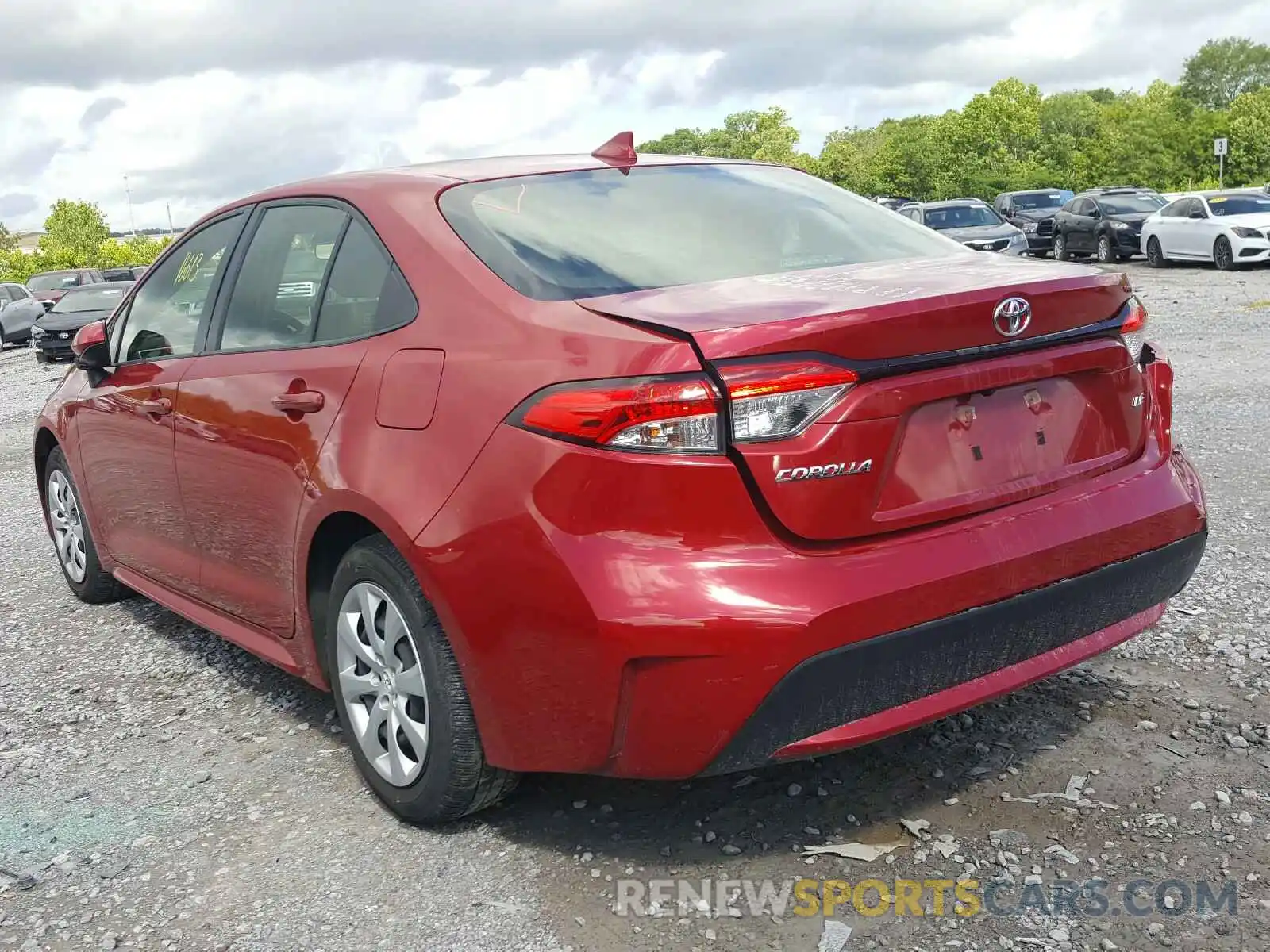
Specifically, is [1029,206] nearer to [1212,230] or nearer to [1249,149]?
[1212,230]

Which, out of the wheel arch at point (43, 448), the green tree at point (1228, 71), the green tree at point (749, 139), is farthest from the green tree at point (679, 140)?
the wheel arch at point (43, 448)

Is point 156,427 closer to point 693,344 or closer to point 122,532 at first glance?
point 122,532

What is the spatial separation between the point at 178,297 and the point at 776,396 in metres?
2.71

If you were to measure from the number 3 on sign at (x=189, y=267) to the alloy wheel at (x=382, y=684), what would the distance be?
166cm

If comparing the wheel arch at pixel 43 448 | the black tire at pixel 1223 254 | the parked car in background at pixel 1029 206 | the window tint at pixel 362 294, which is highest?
the window tint at pixel 362 294

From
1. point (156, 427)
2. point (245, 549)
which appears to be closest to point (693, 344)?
point (245, 549)

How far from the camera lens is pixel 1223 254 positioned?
22594 mm

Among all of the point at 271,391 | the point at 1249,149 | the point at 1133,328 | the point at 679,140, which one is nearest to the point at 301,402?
the point at 271,391

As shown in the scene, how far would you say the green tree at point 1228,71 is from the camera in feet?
331

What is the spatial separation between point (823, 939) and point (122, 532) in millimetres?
3265

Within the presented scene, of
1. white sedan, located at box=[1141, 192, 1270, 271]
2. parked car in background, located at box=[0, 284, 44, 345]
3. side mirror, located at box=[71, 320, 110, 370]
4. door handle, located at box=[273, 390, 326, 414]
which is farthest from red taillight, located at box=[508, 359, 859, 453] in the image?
parked car in background, located at box=[0, 284, 44, 345]

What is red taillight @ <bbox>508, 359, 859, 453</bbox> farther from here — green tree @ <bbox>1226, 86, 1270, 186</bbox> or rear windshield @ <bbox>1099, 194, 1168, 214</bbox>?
green tree @ <bbox>1226, 86, 1270, 186</bbox>

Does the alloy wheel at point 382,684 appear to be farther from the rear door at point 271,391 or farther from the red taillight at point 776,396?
the red taillight at point 776,396

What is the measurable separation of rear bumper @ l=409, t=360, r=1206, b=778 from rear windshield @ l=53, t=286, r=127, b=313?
78.4 feet
